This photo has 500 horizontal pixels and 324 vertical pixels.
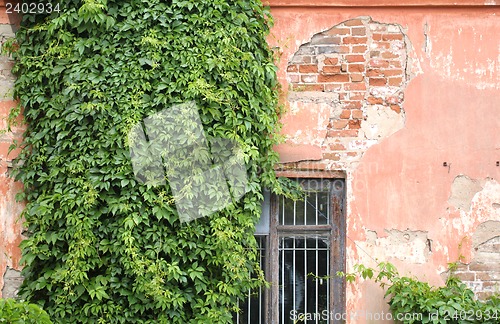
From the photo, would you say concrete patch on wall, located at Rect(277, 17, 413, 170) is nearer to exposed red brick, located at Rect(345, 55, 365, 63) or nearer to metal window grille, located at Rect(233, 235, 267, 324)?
exposed red brick, located at Rect(345, 55, 365, 63)

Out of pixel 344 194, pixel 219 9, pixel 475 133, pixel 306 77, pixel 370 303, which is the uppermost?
pixel 219 9

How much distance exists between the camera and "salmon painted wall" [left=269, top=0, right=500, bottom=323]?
6.39 m

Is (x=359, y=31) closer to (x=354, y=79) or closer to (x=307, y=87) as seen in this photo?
(x=354, y=79)

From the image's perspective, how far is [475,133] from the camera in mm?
6465

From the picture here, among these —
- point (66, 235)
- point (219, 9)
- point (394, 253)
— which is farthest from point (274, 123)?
point (66, 235)

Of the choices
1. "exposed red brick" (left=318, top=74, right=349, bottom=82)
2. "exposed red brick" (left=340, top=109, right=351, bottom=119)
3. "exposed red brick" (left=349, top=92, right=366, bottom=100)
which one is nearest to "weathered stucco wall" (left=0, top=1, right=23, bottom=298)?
"exposed red brick" (left=318, top=74, right=349, bottom=82)

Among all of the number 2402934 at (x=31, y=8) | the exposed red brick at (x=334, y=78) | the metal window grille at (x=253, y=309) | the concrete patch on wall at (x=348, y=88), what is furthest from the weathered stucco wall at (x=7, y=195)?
the exposed red brick at (x=334, y=78)

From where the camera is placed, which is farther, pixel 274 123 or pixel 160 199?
pixel 274 123

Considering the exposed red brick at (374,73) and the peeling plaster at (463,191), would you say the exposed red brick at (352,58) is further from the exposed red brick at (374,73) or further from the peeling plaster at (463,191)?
the peeling plaster at (463,191)

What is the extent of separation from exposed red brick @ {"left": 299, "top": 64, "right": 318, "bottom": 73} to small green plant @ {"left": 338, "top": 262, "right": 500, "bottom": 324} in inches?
64.5

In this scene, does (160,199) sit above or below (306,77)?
below

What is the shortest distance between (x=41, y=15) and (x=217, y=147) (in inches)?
70.6

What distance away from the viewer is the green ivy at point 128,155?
5.95 m

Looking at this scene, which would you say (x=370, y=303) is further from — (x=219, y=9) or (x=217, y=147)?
(x=219, y=9)
